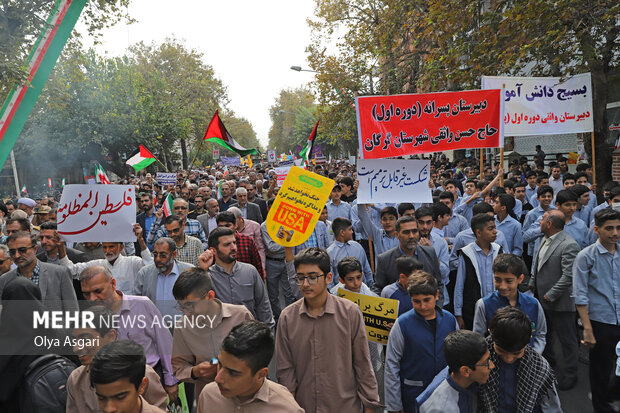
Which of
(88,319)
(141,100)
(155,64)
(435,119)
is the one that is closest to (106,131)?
(141,100)

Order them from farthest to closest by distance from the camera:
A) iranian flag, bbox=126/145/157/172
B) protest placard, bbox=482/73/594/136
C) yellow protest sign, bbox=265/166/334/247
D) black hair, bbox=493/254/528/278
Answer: iranian flag, bbox=126/145/157/172 < protest placard, bbox=482/73/594/136 < yellow protest sign, bbox=265/166/334/247 < black hair, bbox=493/254/528/278

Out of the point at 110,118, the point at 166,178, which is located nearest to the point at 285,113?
the point at 110,118

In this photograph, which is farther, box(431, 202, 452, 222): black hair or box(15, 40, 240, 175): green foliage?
box(15, 40, 240, 175): green foliage

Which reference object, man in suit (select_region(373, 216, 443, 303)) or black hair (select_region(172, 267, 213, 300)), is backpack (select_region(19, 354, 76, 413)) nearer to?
black hair (select_region(172, 267, 213, 300))

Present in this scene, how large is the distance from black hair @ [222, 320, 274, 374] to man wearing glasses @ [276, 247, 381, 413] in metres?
0.65

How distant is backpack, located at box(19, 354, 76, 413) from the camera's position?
2.54 metres

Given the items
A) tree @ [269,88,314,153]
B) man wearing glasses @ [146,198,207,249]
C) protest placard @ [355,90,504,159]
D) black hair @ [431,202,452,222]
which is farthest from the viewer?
tree @ [269,88,314,153]

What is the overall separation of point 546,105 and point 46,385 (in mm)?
7822

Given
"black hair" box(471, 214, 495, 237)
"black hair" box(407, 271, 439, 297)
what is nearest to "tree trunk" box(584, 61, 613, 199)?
"black hair" box(471, 214, 495, 237)

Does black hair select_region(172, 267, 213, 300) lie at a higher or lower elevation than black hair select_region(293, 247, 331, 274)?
lower

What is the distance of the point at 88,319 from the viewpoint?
2758 mm

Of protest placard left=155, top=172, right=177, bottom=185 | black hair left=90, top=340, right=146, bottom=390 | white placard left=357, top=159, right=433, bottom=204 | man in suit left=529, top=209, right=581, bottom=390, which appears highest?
protest placard left=155, top=172, right=177, bottom=185

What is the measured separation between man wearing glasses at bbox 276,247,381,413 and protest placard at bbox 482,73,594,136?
594 centimetres

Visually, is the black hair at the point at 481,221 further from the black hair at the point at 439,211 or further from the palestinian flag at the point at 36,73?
the palestinian flag at the point at 36,73
